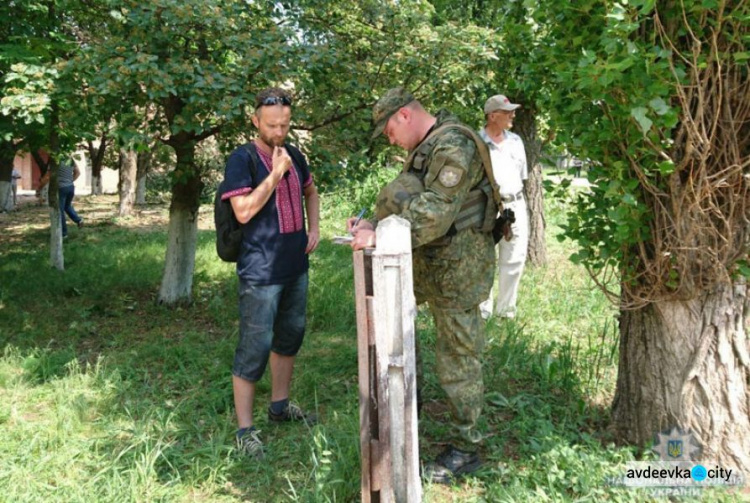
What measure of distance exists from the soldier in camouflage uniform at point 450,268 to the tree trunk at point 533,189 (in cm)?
455

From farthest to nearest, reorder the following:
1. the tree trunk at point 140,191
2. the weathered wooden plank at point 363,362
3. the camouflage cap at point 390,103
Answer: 1. the tree trunk at point 140,191
2. the camouflage cap at point 390,103
3. the weathered wooden plank at point 363,362

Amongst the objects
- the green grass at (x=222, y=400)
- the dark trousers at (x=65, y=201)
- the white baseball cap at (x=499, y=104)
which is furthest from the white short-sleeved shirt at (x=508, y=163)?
the dark trousers at (x=65, y=201)

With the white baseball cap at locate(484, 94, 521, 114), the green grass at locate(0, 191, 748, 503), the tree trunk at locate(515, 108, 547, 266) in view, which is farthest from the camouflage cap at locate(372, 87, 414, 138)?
the tree trunk at locate(515, 108, 547, 266)

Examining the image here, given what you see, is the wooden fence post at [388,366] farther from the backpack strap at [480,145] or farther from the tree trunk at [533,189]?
the tree trunk at [533,189]

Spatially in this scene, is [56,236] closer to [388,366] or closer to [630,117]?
[388,366]

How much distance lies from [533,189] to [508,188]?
8.94ft

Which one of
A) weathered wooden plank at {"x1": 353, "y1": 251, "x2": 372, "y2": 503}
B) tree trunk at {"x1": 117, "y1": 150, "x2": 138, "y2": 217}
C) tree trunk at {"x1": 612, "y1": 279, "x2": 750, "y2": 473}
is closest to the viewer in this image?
weathered wooden plank at {"x1": 353, "y1": 251, "x2": 372, "y2": 503}

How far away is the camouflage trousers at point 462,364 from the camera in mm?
3012

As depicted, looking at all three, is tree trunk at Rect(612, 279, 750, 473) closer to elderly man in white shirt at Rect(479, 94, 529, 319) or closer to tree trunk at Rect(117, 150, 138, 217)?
elderly man in white shirt at Rect(479, 94, 529, 319)

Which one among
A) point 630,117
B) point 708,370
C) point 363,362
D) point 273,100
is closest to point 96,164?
point 273,100

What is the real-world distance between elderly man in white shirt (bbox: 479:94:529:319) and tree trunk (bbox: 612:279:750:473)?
2261mm

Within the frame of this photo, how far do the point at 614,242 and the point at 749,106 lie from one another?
79cm

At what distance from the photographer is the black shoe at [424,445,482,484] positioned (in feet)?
9.82

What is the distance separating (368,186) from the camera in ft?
43.4
